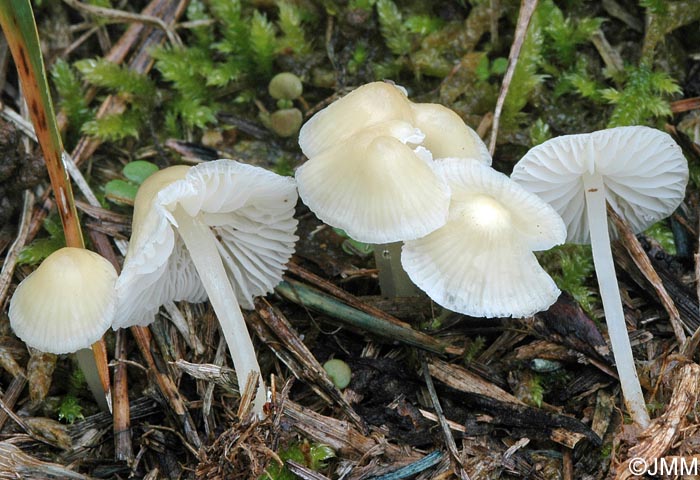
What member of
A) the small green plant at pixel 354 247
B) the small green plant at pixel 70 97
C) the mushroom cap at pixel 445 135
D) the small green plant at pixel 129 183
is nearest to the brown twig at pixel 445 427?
the small green plant at pixel 354 247

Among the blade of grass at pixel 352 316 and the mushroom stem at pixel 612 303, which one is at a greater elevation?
the mushroom stem at pixel 612 303

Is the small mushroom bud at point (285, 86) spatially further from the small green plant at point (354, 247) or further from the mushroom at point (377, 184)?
the mushroom at point (377, 184)

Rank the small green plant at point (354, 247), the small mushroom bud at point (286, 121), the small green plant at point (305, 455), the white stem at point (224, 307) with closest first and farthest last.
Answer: the small green plant at point (305, 455), the white stem at point (224, 307), the small green plant at point (354, 247), the small mushroom bud at point (286, 121)

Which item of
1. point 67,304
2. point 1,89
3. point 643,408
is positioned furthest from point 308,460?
point 1,89

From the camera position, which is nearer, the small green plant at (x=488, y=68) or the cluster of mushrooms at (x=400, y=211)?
the cluster of mushrooms at (x=400, y=211)

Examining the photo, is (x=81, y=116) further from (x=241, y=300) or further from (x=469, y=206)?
(x=469, y=206)

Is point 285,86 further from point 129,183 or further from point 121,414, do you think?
point 121,414

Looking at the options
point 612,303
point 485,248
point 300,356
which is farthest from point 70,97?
point 612,303
